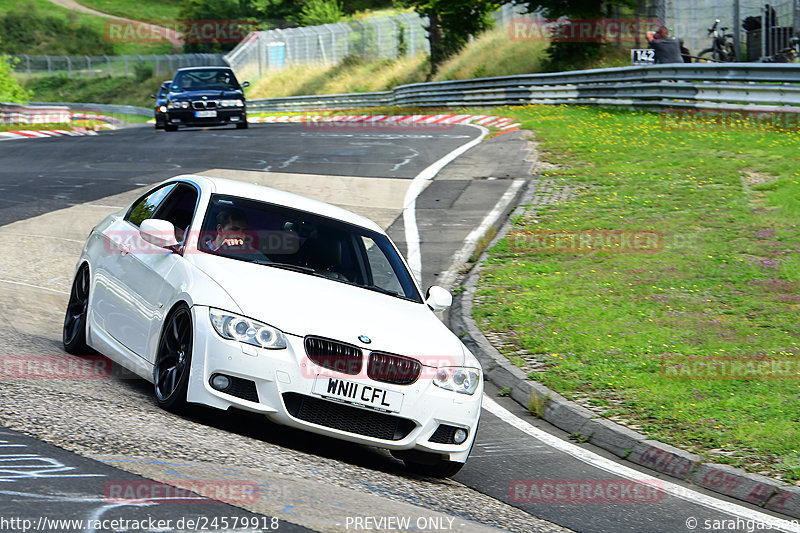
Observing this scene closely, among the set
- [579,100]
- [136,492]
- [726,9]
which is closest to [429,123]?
[579,100]

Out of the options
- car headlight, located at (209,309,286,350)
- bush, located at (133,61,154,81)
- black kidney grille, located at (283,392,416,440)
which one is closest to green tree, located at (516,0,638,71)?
black kidney grille, located at (283,392,416,440)

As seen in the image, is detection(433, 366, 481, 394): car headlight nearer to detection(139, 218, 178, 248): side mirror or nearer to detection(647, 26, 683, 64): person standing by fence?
detection(139, 218, 178, 248): side mirror

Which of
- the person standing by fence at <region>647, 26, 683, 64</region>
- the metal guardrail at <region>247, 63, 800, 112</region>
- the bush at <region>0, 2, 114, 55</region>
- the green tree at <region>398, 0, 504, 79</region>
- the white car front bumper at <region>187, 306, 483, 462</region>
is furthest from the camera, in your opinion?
the bush at <region>0, 2, 114, 55</region>

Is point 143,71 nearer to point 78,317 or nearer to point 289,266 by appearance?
point 78,317

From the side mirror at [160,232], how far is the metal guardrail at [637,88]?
16.8m

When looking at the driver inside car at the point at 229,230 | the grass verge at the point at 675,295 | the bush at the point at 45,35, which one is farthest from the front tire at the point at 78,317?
the bush at the point at 45,35

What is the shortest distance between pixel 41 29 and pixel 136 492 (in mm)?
114351

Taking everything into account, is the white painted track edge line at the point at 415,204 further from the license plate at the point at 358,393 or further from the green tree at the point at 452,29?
the green tree at the point at 452,29

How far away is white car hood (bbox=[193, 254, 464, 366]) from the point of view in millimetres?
6289

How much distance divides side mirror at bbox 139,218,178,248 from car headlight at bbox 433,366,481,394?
2.08m

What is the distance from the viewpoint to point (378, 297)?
7.18 m

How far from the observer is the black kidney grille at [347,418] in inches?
243

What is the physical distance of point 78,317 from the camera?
833cm

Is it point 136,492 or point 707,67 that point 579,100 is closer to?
point 707,67
